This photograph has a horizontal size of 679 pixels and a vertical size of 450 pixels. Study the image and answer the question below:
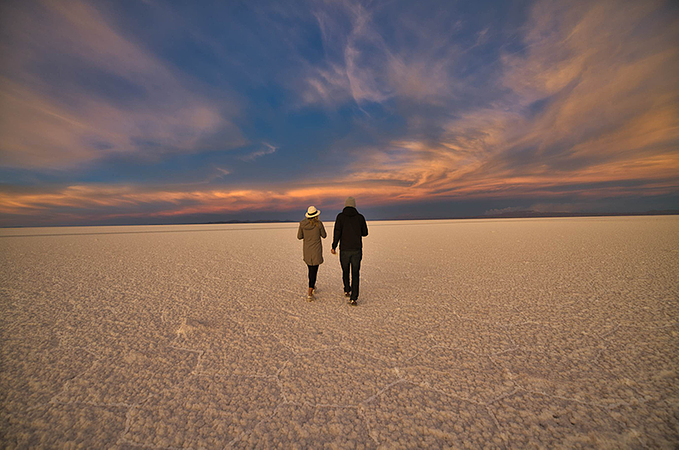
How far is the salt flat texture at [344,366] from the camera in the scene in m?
2.17

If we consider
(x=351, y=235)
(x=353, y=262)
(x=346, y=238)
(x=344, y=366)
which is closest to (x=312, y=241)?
(x=346, y=238)

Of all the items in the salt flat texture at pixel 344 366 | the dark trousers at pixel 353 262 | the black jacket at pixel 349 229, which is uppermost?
the black jacket at pixel 349 229

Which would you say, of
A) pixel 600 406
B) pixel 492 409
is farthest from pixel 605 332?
pixel 492 409

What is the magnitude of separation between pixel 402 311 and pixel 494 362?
1818 millimetres

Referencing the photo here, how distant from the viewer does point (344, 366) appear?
10.1 feet

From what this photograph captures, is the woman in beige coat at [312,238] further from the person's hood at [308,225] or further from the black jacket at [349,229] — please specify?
the black jacket at [349,229]

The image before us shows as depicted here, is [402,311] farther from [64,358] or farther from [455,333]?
[64,358]

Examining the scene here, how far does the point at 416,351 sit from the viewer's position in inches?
133

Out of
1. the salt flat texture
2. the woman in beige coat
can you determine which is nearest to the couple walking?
the woman in beige coat

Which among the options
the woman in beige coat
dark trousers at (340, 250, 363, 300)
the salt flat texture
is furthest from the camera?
the woman in beige coat

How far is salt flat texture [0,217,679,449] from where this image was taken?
7.11 ft

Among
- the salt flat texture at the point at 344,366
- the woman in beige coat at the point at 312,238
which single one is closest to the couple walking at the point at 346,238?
the woman in beige coat at the point at 312,238

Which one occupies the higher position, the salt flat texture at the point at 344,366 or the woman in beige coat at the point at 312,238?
the woman in beige coat at the point at 312,238

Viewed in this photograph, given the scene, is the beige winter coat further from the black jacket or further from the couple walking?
the black jacket
